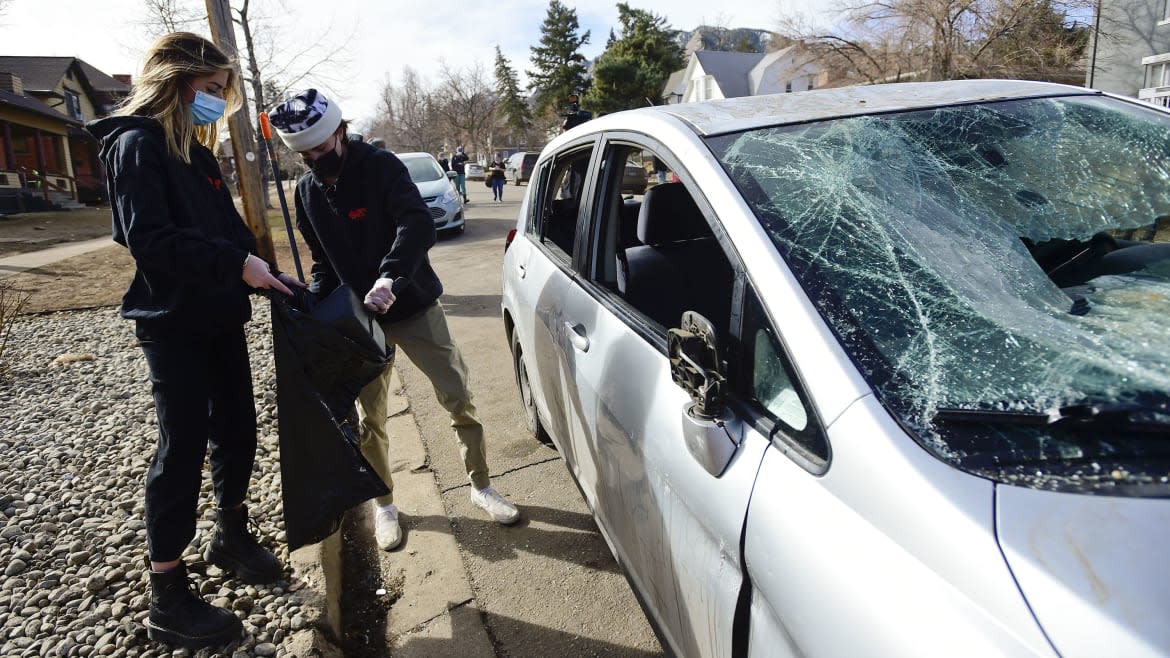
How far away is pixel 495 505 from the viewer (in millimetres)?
3078

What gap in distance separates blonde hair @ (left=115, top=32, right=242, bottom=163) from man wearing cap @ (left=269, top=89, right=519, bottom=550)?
0.30 meters

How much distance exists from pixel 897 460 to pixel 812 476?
164mm

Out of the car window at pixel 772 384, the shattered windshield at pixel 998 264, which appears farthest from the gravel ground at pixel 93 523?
the shattered windshield at pixel 998 264

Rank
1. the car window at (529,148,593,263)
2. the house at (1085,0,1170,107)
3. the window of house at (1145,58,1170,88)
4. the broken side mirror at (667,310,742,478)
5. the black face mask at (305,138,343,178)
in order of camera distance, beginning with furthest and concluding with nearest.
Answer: the window of house at (1145,58,1170,88) < the house at (1085,0,1170,107) < the car window at (529,148,593,263) < the black face mask at (305,138,343,178) < the broken side mirror at (667,310,742,478)

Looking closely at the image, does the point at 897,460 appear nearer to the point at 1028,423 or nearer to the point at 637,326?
the point at 1028,423

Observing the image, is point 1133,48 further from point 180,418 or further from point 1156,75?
point 180,418

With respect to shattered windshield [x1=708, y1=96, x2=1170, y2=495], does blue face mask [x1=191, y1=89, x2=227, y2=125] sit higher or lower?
higher

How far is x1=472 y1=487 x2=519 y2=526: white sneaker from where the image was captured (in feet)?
9.99

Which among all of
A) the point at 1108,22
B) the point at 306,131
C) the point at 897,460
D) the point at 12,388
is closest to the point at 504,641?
the point at 897,460

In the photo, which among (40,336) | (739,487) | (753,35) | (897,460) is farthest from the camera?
(753,35)

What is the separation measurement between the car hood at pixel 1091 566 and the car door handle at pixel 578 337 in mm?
1405

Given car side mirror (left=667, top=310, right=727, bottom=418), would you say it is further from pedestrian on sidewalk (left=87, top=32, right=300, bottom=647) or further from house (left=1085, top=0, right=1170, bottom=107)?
house (left=1085, top=0, right=1170, bottom=107)

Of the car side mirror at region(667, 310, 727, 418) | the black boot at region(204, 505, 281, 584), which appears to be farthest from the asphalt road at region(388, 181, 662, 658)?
the car side mirror at region(667, 310, 727, 418)

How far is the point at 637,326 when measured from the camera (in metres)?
1.95
